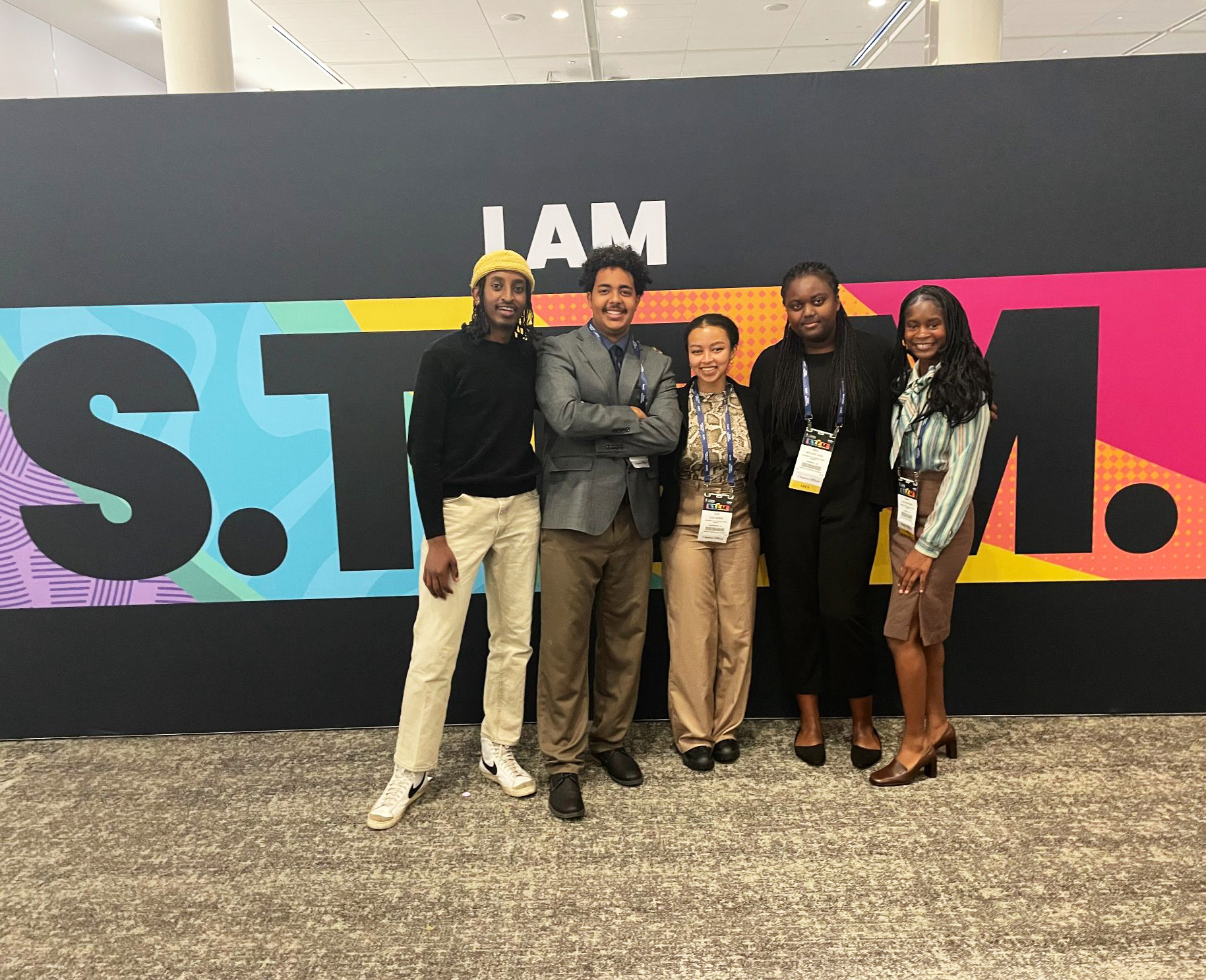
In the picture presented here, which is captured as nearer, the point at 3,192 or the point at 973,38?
the point at 3,192

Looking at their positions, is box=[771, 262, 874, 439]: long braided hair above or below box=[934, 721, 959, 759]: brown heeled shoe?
above

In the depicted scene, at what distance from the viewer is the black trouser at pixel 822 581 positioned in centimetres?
269

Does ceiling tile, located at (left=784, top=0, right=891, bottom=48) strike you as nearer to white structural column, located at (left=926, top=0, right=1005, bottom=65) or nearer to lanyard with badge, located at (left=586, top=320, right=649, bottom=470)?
white structural column, located at (left=926, top=0, right=1005, bottom=65)

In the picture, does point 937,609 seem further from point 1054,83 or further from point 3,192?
point 3,192

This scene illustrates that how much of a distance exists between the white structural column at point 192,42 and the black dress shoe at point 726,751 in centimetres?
424

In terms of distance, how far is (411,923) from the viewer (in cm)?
202

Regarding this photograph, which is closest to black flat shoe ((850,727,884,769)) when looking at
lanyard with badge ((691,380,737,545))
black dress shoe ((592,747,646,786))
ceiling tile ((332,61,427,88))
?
black dress shoe ((592,747,646,786))

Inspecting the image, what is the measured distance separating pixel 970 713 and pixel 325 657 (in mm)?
2606

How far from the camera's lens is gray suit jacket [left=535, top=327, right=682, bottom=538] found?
8.14ft

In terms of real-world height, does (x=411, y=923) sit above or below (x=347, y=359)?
below

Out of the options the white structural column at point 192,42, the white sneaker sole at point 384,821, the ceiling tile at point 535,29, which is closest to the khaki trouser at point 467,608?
the white sneaker sole at point 384,821

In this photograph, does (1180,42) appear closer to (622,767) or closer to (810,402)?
(810,402)

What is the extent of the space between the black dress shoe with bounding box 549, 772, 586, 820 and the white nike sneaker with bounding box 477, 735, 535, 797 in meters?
0.09

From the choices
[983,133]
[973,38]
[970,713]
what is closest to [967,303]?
[983,133]
